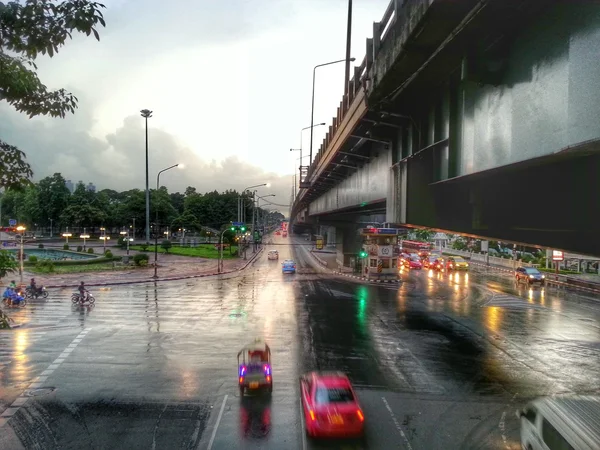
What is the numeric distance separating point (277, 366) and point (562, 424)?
10.2m

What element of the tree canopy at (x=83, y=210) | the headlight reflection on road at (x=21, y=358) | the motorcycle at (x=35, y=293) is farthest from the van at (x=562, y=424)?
the tree canopy at (x=83, y=210)

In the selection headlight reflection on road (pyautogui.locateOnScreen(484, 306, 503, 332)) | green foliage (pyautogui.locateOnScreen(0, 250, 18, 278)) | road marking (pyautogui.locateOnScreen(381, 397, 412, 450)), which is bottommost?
headlight reflection on road (pyautogui.locateOnScreen(484, 306, 503, 332))

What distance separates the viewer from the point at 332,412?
10.8m

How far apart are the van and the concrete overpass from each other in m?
3.51

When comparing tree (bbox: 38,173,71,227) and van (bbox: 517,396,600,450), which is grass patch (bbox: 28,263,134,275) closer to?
van (bbox: 517,396,600,450)

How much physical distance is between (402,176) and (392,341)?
9666 mm

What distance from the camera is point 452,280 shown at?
170ft

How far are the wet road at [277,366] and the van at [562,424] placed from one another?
56.2 inches

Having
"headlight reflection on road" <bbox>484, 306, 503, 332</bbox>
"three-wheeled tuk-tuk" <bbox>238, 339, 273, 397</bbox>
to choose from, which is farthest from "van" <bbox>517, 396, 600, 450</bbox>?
"headlight reflection on road" <bbox>484, 306, 503, 332</bbox>

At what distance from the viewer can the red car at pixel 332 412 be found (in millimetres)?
10742

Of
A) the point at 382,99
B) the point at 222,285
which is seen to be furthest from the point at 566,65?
the point at 222,285

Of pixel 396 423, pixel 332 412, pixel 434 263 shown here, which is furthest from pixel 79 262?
pixel 332 412

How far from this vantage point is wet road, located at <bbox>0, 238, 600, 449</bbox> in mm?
11398

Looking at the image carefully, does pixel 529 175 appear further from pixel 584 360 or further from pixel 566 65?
pixel 584 360
